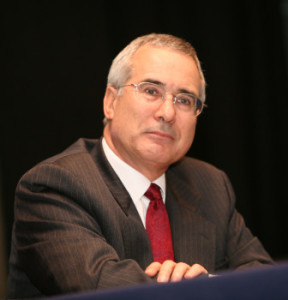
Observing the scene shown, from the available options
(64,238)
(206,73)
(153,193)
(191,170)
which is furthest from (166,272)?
(206,73)

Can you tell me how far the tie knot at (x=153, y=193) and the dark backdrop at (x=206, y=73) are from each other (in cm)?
155

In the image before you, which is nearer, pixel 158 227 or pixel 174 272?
pixel 174 272

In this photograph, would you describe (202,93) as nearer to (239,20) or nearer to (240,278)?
(240,278)

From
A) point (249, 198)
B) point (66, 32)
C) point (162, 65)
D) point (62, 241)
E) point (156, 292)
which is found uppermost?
point (66, 32)

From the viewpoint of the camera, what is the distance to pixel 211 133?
3.91 metres

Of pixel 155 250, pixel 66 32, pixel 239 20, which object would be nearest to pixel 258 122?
pixel 239 20

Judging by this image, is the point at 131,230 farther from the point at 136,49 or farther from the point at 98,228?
the point at 136,49

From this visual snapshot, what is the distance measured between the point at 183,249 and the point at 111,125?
675 millimetres

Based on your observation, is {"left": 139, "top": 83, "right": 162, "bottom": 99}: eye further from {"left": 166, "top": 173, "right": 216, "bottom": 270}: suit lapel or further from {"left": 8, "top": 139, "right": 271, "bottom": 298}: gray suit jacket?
{"left": 166, "top": 173, "right": 216, "bottom": 270}: suit lapel

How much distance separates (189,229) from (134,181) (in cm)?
34

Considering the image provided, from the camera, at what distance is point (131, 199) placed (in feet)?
5.78

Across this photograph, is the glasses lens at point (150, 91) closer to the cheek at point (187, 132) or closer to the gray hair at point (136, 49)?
the gray hair at point (136, 49)

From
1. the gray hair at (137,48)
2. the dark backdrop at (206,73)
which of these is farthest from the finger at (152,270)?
the dark backdrop at (206,73)

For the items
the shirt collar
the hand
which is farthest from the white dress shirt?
the hand
